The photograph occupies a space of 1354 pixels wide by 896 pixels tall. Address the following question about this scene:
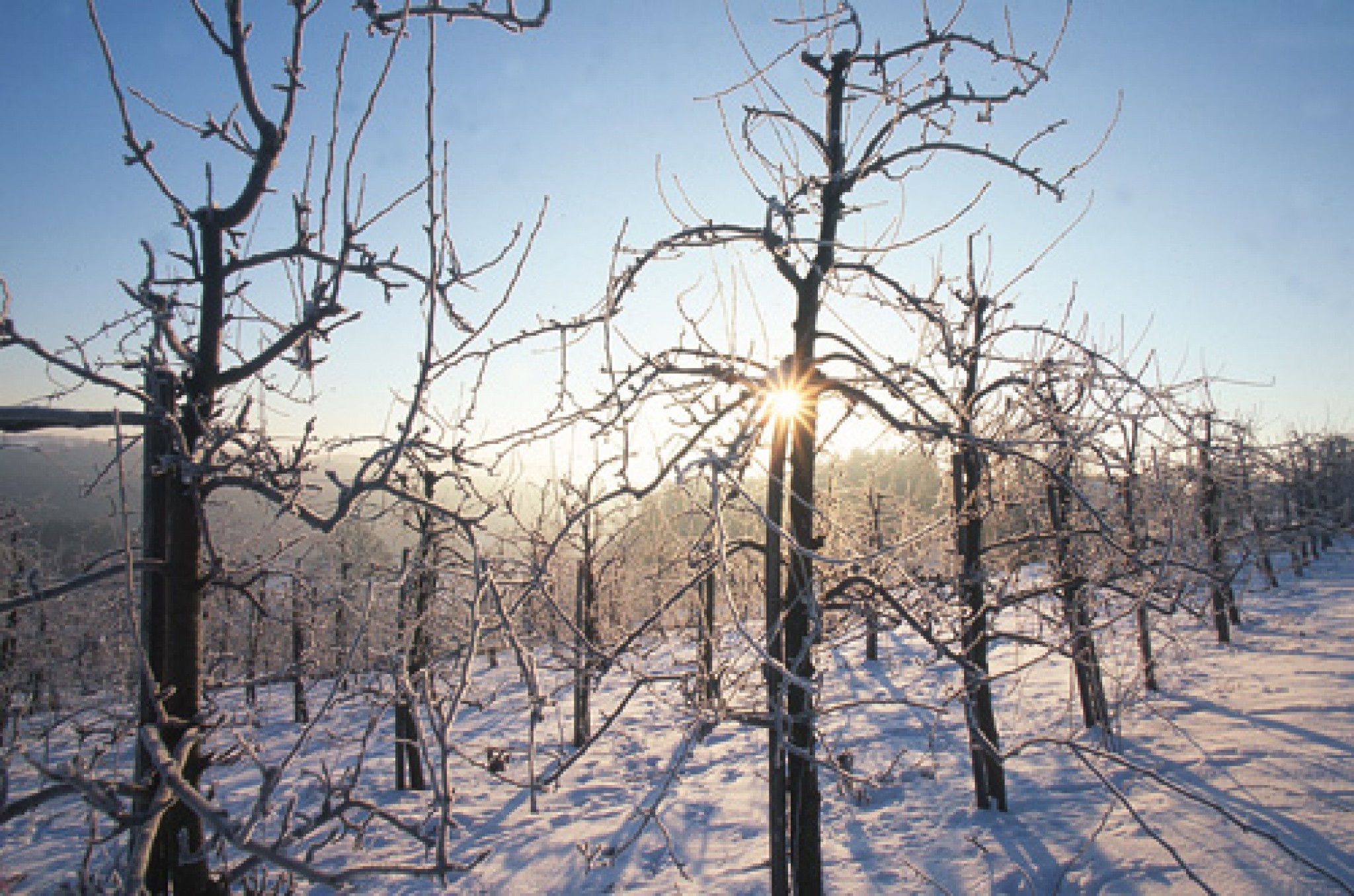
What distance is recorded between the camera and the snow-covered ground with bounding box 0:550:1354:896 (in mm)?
5777

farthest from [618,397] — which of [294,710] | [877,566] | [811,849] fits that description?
[294,710]

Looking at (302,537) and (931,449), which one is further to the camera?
(931,449)

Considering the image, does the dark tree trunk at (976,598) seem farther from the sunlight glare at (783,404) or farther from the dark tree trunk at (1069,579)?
the sunlight glare at (783,404)

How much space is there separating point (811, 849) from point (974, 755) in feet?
18.2

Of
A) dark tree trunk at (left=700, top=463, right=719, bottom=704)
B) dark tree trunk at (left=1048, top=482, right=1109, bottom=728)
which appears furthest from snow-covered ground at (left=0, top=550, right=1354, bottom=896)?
dark tree trunk at (left=1048, top=482, right=1109, bottom=728)

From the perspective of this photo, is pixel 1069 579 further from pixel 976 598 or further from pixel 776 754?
pixel 776 754

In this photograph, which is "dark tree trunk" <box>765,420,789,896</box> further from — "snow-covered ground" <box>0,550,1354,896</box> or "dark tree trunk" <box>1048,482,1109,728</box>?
"dark tree trunk" <box>1048,482,1109,728</box>

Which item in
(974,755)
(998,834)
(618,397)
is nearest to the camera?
(618,397)

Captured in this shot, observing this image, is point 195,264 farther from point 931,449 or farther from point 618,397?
point 931,449

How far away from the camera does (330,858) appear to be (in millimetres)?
7730

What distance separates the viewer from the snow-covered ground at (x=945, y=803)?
5.78m

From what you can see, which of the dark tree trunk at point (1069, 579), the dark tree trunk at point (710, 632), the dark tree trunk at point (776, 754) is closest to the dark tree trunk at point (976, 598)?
the dark tree trunk at point (1069, 579)

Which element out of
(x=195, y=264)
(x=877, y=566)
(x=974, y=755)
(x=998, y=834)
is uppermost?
(x=195, y=264)

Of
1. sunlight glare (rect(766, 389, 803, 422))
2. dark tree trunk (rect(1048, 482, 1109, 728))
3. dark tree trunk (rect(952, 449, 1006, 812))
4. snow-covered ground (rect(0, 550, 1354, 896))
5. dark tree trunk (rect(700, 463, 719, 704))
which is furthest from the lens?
dark tree trunk (rect(1048, 482, 1109, 728))
